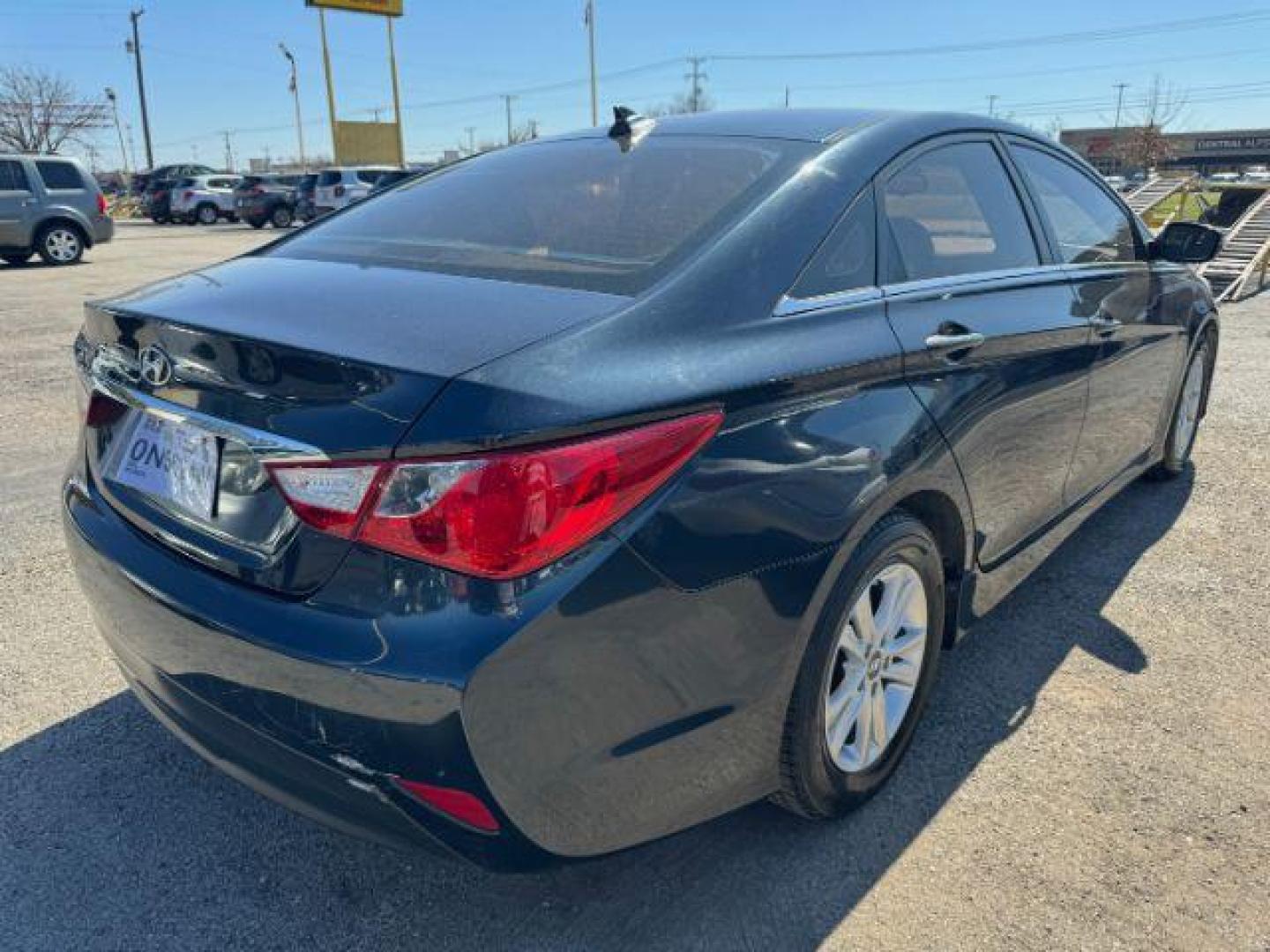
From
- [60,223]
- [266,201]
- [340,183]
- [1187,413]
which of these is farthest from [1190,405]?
[266,201]

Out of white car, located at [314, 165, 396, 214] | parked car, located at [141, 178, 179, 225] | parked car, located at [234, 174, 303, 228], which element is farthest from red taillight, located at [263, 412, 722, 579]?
parked car, located at [141, 178, 179, 225]

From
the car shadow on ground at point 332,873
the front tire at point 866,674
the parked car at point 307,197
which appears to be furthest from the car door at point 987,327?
the parked car at point 307,197

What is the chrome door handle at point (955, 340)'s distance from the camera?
89.2 inches

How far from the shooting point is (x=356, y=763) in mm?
1616

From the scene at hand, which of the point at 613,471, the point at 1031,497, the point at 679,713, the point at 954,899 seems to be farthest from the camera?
the point at 1031,497

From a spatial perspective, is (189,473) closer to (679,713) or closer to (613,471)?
(613,471)

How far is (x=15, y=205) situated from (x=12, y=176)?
464 millimetres

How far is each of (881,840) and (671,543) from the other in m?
1.11

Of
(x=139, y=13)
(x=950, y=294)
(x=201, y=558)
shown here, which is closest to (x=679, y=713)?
(x=201, y=558)

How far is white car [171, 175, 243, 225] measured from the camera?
107 feet

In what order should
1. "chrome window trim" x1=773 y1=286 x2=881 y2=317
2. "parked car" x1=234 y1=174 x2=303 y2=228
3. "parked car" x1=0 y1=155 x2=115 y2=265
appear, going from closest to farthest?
"chrome window trim" x1=773 y1=286 x2=881 y2=317, "parked car" x1=0 y1=155 x2=115 y2=265, "parked car" x1=234 y1=174 x2=303 y2=228

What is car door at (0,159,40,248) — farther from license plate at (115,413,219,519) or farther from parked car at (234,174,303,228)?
license plate at (115,413,219,519)

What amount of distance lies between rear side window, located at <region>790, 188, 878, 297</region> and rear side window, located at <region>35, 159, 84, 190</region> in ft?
58.6

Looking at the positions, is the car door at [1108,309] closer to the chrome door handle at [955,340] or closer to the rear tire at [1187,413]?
the rear tire at [1187,413]
